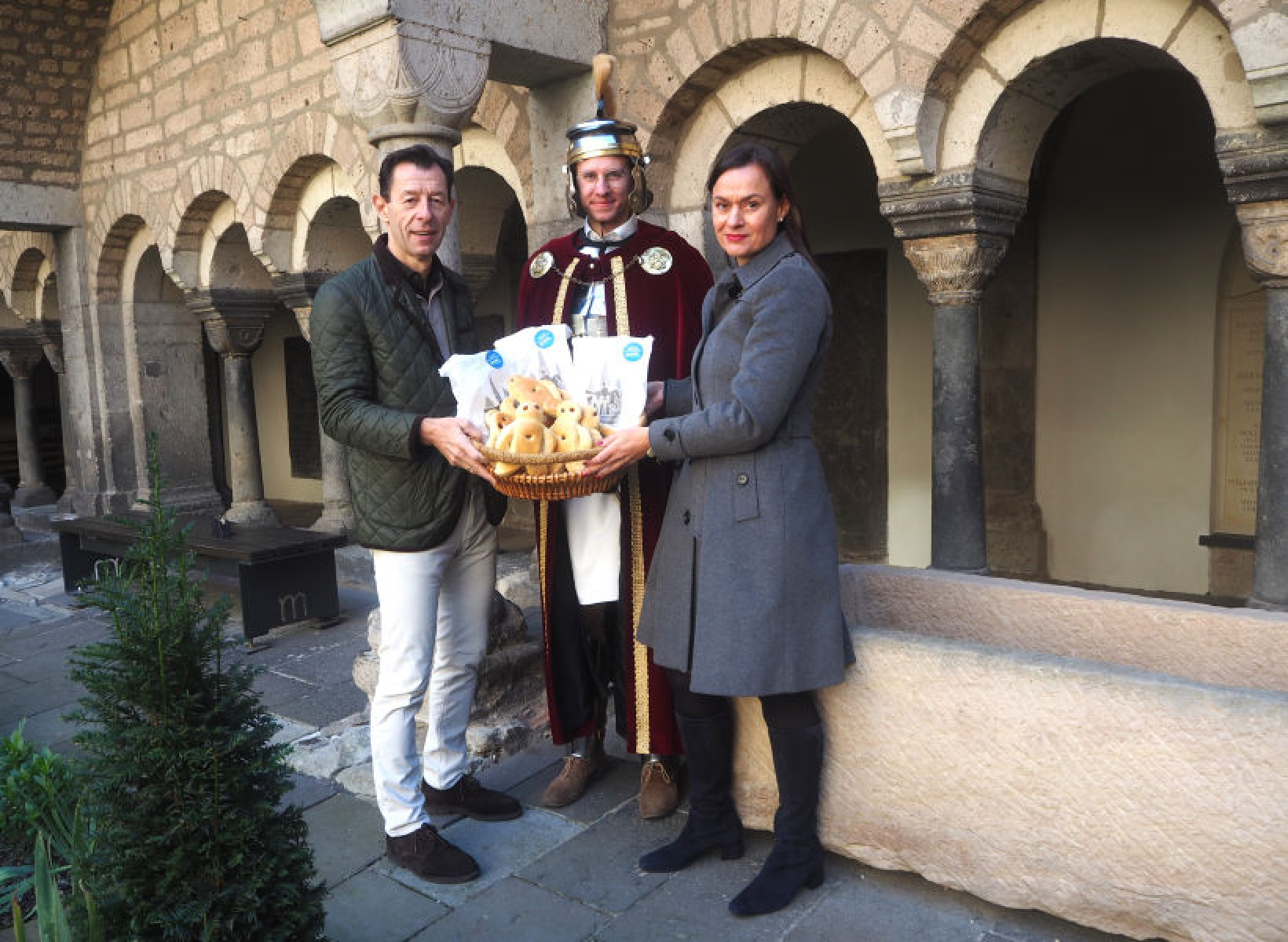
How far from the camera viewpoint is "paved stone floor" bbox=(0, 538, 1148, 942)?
7.13 feet

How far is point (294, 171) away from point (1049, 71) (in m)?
4.73

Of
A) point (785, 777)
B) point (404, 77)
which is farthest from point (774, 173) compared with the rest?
point (404, 77)

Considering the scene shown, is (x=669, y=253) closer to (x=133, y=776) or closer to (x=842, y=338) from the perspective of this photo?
(x=133, y=776)

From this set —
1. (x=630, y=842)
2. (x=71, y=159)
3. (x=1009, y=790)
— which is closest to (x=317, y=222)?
(x=71, y=159)

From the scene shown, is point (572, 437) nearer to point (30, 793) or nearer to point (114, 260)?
point (30, 793)

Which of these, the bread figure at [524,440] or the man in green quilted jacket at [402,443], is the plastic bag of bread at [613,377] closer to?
the bread figure at [524,440]

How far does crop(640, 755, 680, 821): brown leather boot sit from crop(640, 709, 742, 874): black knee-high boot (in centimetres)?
21

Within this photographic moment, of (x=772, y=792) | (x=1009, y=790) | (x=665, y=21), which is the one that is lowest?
(x=772, y=792)

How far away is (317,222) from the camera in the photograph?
22.5 ft

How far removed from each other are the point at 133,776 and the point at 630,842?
1.31 meters

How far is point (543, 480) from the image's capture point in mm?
2146

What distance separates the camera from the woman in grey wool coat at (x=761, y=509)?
2.10 metres

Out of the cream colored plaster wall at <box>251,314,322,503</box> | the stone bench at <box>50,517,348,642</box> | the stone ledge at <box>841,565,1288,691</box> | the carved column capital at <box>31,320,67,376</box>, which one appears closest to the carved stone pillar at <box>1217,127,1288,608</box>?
the stone ledge at <box>841,565,1288,691</box>

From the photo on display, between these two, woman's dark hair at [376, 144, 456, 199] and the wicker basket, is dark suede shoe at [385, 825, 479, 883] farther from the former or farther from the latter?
woman's dark hair at [376, 144, 456, 199]
